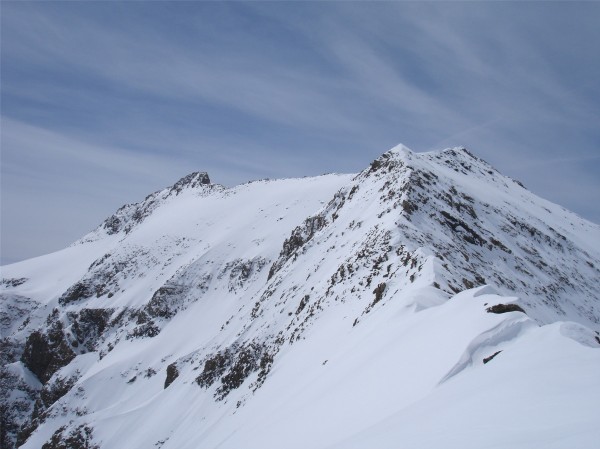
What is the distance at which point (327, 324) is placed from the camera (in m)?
22.4

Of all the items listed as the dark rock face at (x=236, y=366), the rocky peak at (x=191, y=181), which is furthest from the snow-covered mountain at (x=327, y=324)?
the rocky peak at (x=191, y=181)

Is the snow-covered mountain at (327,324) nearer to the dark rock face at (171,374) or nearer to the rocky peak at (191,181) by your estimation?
the dark rock face at (171,374)

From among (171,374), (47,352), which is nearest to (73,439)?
(171,374)

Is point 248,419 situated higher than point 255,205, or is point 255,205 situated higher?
point 255,205

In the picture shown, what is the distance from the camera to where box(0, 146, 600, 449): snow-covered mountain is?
836 cm

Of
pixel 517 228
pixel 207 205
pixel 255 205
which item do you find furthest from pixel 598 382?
pixel 207 205

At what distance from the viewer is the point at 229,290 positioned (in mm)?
56875

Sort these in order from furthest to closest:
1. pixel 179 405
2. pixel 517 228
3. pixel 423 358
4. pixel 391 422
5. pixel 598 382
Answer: pixel 517 228
pixel 179 405
pixel 423 358
pixel 391 422
pixel 598 382

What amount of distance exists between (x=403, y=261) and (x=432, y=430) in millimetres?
14835

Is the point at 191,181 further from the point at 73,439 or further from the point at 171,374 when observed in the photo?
the point at 73,439

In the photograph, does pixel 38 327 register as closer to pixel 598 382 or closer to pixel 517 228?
pixel 517 228

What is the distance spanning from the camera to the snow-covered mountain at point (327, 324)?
8.36 meters

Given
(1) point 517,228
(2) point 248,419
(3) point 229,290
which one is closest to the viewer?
(2) point 248,419

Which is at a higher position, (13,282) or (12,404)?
(13,282)
